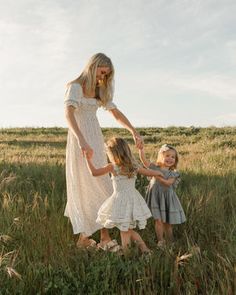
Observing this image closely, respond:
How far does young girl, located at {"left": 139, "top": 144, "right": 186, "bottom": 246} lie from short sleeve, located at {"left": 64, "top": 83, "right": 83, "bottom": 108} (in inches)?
35.0

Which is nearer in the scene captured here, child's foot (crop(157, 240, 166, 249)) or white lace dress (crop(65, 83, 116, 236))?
child's foot (crop(157, 240, 166, 249))

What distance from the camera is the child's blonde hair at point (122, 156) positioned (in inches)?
192

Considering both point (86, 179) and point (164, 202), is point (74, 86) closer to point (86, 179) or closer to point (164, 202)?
point (86, 179)

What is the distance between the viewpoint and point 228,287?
144 inches

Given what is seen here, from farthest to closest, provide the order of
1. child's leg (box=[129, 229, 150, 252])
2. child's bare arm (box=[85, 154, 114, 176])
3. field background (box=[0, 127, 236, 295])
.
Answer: child's bare arm (box=[85, 154, 114, 176]) < child's leg (box=[129, 229, 150, 252]) < field background (box=[0, 127, 236, 295])

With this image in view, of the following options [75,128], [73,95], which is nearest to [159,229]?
[75,128]

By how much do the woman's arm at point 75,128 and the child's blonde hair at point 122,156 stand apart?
0.80ft

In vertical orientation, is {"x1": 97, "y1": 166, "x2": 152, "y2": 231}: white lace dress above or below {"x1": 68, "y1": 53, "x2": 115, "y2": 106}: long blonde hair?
below

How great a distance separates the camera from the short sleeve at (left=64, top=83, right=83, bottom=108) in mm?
5246

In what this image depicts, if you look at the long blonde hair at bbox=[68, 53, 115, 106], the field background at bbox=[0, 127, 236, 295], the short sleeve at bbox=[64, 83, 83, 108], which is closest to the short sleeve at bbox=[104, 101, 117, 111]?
the long blonde hair at bbox=[68, 53, 115, 106]

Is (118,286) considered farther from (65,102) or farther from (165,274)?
(65,102)

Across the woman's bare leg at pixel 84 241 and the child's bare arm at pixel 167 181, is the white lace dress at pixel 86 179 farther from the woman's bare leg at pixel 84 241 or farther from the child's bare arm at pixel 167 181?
the child's bare arm at pixel 167 181

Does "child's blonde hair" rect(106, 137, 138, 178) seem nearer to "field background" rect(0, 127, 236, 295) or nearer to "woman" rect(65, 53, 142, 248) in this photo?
"woman" rect(65, 53, 142, 248)

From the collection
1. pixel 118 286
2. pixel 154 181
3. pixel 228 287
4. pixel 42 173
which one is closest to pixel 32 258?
pixel 118 286
